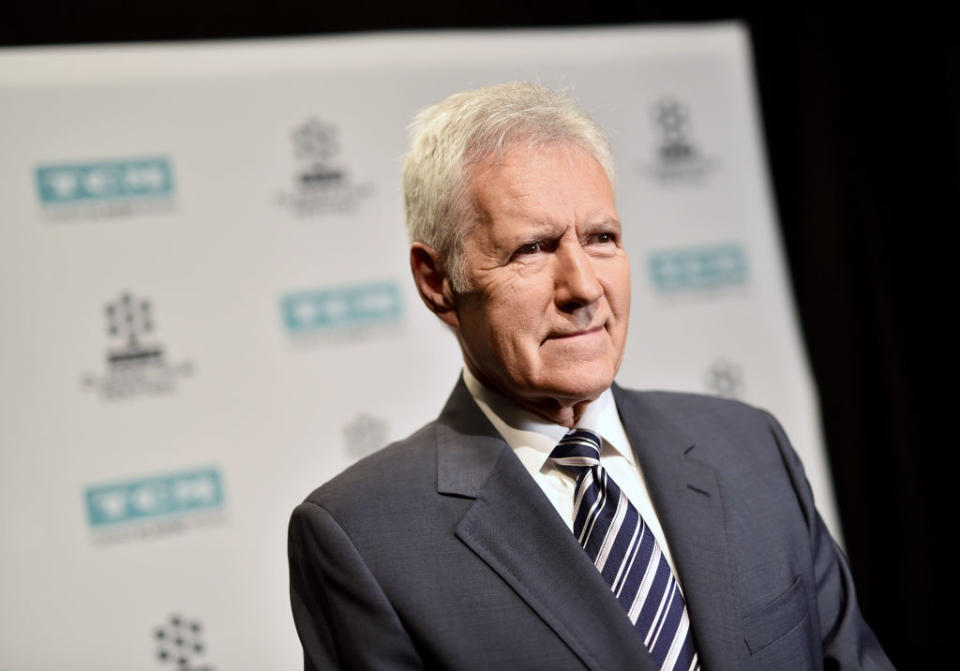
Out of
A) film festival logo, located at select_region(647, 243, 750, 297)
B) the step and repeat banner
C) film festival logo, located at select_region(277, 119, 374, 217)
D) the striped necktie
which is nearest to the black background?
film festival logo, located at select_region(647, 243, 750, 297)

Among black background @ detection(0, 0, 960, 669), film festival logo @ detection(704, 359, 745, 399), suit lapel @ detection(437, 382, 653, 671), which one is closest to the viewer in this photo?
suit lapel @ detection(437, 382, 653, 671)

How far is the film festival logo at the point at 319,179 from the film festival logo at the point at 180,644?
1.18m

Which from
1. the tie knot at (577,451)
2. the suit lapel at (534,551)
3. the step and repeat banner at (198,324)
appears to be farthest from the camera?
the step and repeat banner at (198,324)

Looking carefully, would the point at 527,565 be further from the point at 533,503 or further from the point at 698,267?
the point at 698,267

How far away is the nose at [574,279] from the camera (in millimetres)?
1501

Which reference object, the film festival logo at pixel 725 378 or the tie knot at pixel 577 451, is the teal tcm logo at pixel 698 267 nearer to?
the film festival logo at pixel 725 378

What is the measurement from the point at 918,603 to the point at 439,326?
2.00 meters

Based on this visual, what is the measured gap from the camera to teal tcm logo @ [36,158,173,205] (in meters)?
2.66

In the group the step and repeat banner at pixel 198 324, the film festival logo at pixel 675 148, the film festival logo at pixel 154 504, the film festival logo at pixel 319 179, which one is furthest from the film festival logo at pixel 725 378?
the film festival logo at pixel 154 504

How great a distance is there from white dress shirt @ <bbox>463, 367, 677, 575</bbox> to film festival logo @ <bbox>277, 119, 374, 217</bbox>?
134cm

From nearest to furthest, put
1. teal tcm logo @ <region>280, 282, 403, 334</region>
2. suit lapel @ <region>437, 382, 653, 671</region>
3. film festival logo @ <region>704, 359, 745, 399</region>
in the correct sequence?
suit lapel @ <region>437, 382, 653, 671</region>
teal tcm logo @ <region>280, 282, 403, 334</region>
film festival logo @ <region>704, 359, 745, 399</region>

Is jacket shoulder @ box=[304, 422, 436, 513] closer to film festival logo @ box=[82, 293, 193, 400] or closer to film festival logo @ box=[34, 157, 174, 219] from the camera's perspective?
film festival logo @ box=[82, 293, 193, 400]

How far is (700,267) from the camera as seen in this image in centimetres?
329

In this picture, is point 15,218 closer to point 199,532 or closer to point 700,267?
point 199,532
